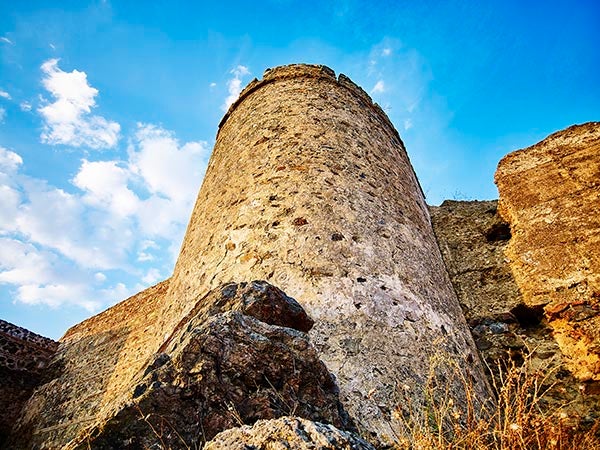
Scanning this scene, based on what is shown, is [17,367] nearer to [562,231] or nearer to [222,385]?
[222,385]

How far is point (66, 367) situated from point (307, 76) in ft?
19.0

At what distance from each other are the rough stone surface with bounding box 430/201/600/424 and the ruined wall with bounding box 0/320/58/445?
659 centimetres

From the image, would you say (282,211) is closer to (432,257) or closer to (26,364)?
(432,257)

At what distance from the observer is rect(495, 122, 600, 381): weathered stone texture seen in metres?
3.36

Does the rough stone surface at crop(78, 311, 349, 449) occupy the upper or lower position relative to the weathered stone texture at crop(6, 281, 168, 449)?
lower

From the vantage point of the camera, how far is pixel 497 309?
4000 millimetres

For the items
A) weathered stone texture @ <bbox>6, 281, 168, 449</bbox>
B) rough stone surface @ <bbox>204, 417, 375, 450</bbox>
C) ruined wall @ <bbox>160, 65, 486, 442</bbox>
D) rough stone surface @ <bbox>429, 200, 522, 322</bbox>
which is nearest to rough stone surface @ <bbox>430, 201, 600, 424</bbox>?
rough stone surface @ <bbox>429, 200, 522, 322</bbox>

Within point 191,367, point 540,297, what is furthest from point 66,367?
point 540,297

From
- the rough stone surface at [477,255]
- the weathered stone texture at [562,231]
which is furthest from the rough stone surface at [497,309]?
the weathered stone texture at [562,231]

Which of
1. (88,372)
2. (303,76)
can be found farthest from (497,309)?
(88,372)

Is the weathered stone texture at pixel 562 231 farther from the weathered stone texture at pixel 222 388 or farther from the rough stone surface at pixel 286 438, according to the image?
the rough stone surface at pixel 286 438

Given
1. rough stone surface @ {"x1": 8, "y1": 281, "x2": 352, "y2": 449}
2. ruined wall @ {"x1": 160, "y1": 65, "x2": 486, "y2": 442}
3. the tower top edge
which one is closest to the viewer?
rough stone surface @ {"x1": 8, "y1": 281, "x2": 352, "y2": 449}

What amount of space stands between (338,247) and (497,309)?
1.99m

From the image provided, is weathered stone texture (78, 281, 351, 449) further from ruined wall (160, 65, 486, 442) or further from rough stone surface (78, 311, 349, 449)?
ruined wall (160, 65, 486, 442)
